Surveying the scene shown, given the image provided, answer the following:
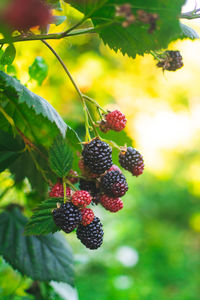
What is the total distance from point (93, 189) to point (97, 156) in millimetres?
89

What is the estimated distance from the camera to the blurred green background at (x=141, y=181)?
2.04m

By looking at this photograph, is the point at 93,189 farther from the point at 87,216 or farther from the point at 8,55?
the point at 8,55

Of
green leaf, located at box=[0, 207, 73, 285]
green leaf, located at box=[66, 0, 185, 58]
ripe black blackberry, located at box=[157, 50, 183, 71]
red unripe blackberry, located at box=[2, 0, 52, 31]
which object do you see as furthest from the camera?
green leaf, located at box=[0, 207, 73, 285]

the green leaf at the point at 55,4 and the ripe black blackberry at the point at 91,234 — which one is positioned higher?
the green leaf at the point at 55,4

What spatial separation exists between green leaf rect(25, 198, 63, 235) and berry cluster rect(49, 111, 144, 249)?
0.06 feet

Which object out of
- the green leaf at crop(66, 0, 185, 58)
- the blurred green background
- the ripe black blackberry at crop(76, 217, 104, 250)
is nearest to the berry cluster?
the ripe black blackberry at crop(76, 217, 104, 250)

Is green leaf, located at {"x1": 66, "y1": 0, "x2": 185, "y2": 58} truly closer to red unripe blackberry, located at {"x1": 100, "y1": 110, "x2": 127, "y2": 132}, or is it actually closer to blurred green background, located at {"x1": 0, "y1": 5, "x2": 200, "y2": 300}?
red unripe blackberry, located at {"x1": 100, "y1": 110, "x2": 127, "y2": 132}

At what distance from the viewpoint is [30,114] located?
0.73m

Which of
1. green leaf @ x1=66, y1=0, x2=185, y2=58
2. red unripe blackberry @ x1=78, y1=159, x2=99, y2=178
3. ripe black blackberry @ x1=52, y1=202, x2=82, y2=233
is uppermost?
green leaf @ x1=66, y1=0, x2=185, y2=58

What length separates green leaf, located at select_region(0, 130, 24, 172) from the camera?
2.37 ft

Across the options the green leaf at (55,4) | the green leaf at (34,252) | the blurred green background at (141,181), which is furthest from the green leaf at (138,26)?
the green leaf at (34,252)

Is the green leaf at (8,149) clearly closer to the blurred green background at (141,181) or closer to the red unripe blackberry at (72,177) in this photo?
the red unripe blackberry at (72,177)

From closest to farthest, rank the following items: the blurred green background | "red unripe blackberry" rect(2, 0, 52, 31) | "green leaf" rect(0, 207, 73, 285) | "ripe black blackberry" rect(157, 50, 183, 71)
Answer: "red unripe blackberry" rect(2, 0, 52, 31) < "ripe black blackberry" rect(157, 50, 183, 71) < "green leaf" rect(0, 207, 73, 285) < the blurred green background

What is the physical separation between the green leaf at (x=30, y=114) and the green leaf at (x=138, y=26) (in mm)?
158
